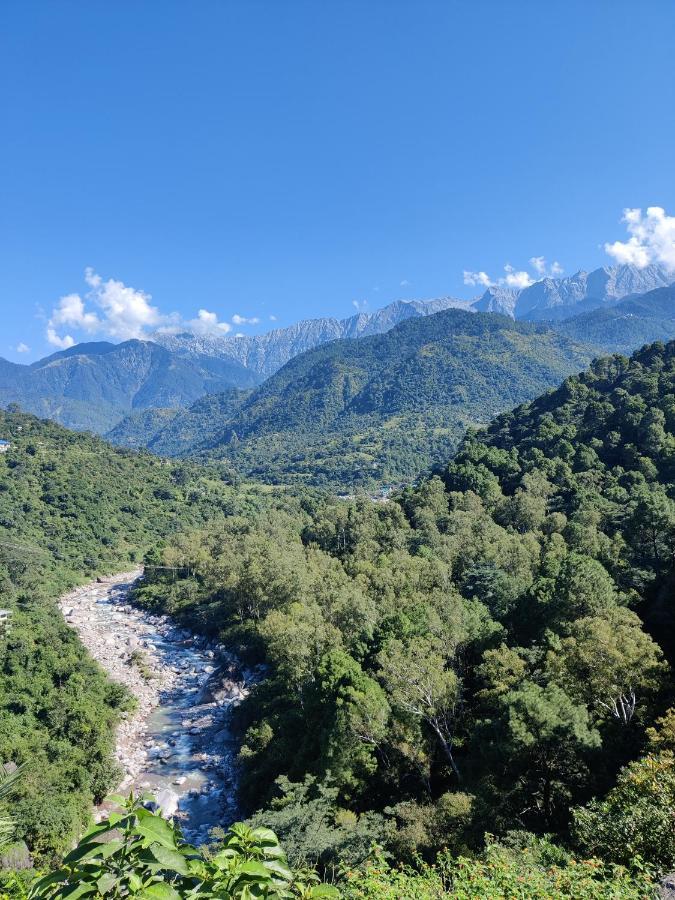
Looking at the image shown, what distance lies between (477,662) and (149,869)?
3396cm

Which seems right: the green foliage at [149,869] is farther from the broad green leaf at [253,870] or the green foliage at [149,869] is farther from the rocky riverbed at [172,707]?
the rocky riverbed at [172,707]

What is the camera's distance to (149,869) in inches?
119

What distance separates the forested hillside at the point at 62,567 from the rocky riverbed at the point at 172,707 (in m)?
2.76

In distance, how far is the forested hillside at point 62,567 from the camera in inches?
1197

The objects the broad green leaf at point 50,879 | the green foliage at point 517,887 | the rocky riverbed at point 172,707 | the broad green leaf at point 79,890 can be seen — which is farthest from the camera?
the rocky riverbed at point 172,707

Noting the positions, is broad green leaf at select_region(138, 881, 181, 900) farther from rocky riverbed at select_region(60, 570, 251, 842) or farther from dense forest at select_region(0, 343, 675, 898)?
rocky riverbed at select_region(60, 570, 251, 842)

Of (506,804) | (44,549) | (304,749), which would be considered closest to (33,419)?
(44,549)

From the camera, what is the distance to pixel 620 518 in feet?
162

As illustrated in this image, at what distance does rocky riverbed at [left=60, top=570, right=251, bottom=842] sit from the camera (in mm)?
32375

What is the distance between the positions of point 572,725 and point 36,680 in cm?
3853

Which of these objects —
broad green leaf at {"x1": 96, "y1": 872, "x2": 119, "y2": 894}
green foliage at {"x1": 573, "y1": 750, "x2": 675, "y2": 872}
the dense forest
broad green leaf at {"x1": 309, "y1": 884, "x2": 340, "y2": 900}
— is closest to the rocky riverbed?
the dense forest

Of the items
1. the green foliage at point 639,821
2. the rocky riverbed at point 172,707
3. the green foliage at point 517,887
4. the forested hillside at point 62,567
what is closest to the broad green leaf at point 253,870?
the green foliage at point 517,887

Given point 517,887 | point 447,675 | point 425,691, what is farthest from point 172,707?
point 517,887

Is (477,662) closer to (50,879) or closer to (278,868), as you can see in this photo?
(278,868)
